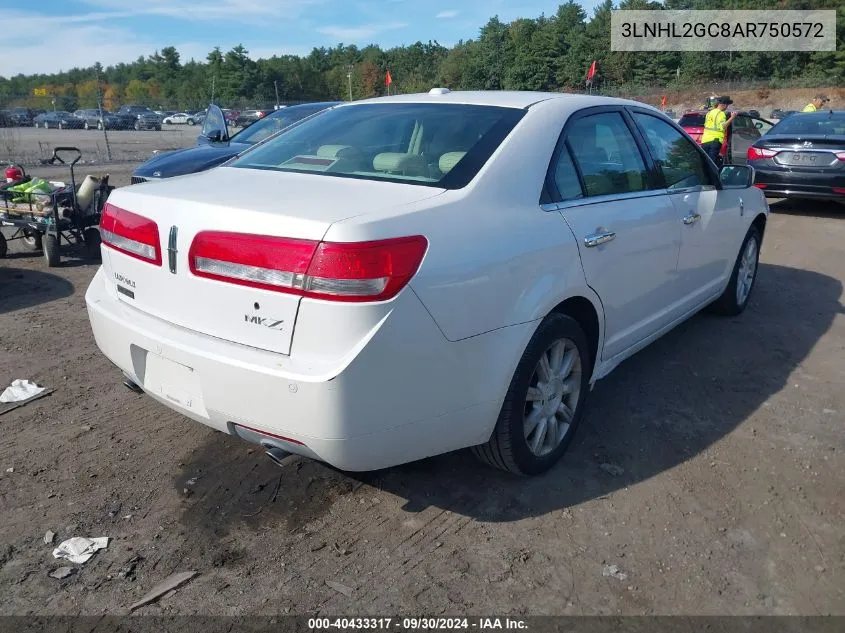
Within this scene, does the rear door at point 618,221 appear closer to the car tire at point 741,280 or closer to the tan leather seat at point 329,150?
the tan leather seat at point 329,150

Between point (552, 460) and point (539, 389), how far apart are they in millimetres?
409

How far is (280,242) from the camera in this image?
7.59 feet

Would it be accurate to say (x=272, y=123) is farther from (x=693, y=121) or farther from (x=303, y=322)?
(x=693, y=121)

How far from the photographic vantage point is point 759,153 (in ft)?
34.0

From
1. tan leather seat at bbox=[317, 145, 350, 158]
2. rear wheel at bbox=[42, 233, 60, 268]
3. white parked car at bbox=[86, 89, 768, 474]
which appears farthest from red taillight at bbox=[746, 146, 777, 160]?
rear wheel at bbox=[42, 233, 60, 268]

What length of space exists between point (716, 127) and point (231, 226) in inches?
455

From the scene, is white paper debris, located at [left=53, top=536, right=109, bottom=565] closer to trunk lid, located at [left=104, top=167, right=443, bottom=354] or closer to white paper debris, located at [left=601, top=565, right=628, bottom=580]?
trunk lid, located at [left=104, top=167, right=443, bottom=354]

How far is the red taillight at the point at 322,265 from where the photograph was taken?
2.24 metres

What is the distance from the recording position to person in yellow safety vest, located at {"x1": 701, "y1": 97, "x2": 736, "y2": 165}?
12.0 meters

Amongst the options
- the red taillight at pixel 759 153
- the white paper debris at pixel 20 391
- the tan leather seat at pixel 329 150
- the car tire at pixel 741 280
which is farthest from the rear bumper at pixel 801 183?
the white paper debris at pixel 20 391

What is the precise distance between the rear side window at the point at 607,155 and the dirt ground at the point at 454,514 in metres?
1.27

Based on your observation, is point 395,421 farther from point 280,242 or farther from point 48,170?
point 48,170

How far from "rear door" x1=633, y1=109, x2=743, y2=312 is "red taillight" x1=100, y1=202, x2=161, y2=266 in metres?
2.72

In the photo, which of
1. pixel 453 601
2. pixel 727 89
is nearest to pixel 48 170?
pixel 453 601
